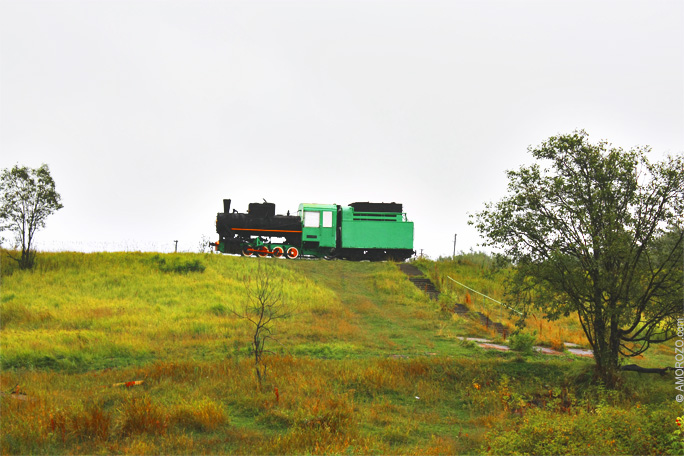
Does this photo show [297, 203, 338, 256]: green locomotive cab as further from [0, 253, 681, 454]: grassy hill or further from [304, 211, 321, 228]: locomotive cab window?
[0, 253, 681, 454]: grassy hill

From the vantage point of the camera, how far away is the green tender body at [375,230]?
35156 millimetres

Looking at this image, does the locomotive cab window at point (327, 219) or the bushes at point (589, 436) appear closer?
the bushes at point (589, 436)

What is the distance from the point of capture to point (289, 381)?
1363cm

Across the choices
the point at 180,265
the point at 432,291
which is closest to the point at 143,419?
the point at 180,265

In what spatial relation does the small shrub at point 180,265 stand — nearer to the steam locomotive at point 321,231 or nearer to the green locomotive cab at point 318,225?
the steam locomotive at point 321,231

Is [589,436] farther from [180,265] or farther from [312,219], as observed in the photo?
[312,219]

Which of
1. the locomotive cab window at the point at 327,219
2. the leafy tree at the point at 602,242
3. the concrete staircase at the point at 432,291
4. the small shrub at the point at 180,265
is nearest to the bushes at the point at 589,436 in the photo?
the leafy tree at the point at 602,242

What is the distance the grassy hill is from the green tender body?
7.34 meters

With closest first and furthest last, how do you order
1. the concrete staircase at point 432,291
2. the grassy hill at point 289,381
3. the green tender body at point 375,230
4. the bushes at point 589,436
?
the bushes at point 589,436 < the grassy hill at point 289,381 < the concrete staircase at point 432,291 < the green tender body at point 375,230

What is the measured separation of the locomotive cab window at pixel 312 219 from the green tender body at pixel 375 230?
5.39 ft

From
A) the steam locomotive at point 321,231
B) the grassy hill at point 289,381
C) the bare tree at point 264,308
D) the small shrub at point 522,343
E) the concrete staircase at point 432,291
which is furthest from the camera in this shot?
the steam locomotive at point 321,231

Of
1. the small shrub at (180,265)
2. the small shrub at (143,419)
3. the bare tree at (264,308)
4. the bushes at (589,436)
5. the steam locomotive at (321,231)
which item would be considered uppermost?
the steam locomotive at (321,231)

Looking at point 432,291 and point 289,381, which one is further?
point 432,291

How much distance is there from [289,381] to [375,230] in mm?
22654
